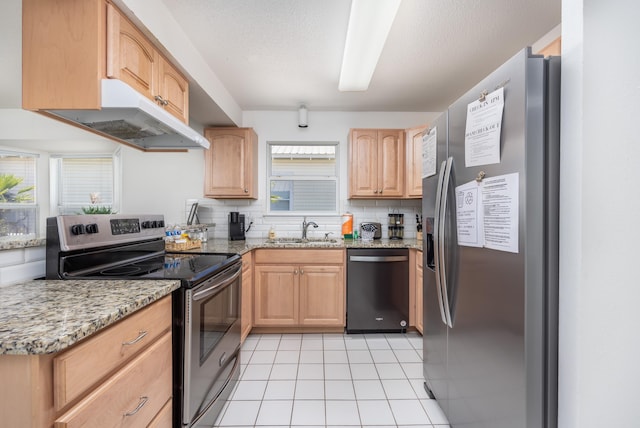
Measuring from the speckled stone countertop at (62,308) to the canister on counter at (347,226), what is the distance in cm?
220

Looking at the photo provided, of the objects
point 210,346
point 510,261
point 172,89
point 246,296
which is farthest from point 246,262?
point 510,261

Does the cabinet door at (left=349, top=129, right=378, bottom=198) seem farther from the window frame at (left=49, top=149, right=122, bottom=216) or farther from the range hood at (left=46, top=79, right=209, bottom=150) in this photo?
the window frame at (left=49, top=149, right=122, bottom=216)

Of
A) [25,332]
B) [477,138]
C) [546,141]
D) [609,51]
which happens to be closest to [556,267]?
[546,141]

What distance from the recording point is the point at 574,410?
0.88m

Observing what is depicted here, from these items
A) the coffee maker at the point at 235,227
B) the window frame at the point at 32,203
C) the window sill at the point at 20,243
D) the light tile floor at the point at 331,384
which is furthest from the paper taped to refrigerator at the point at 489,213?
the window frame at the point at 32,203

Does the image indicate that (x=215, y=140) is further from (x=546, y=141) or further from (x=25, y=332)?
(x=546, y=141)

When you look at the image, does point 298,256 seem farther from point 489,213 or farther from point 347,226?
point 489,213

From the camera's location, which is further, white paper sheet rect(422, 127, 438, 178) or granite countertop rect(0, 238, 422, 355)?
white paper sheet rect(422, 127, 438, 178)

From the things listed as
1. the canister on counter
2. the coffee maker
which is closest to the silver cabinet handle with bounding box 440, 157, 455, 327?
the canister on counter

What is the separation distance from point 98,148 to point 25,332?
287cm

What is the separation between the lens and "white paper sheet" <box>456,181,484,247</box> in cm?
118

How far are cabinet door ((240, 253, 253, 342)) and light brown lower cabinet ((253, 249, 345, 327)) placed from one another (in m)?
0.11

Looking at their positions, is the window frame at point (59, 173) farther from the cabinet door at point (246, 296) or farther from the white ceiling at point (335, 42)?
the cabinet door at point (246, 296)

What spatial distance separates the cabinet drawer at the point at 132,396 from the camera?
77 cm
